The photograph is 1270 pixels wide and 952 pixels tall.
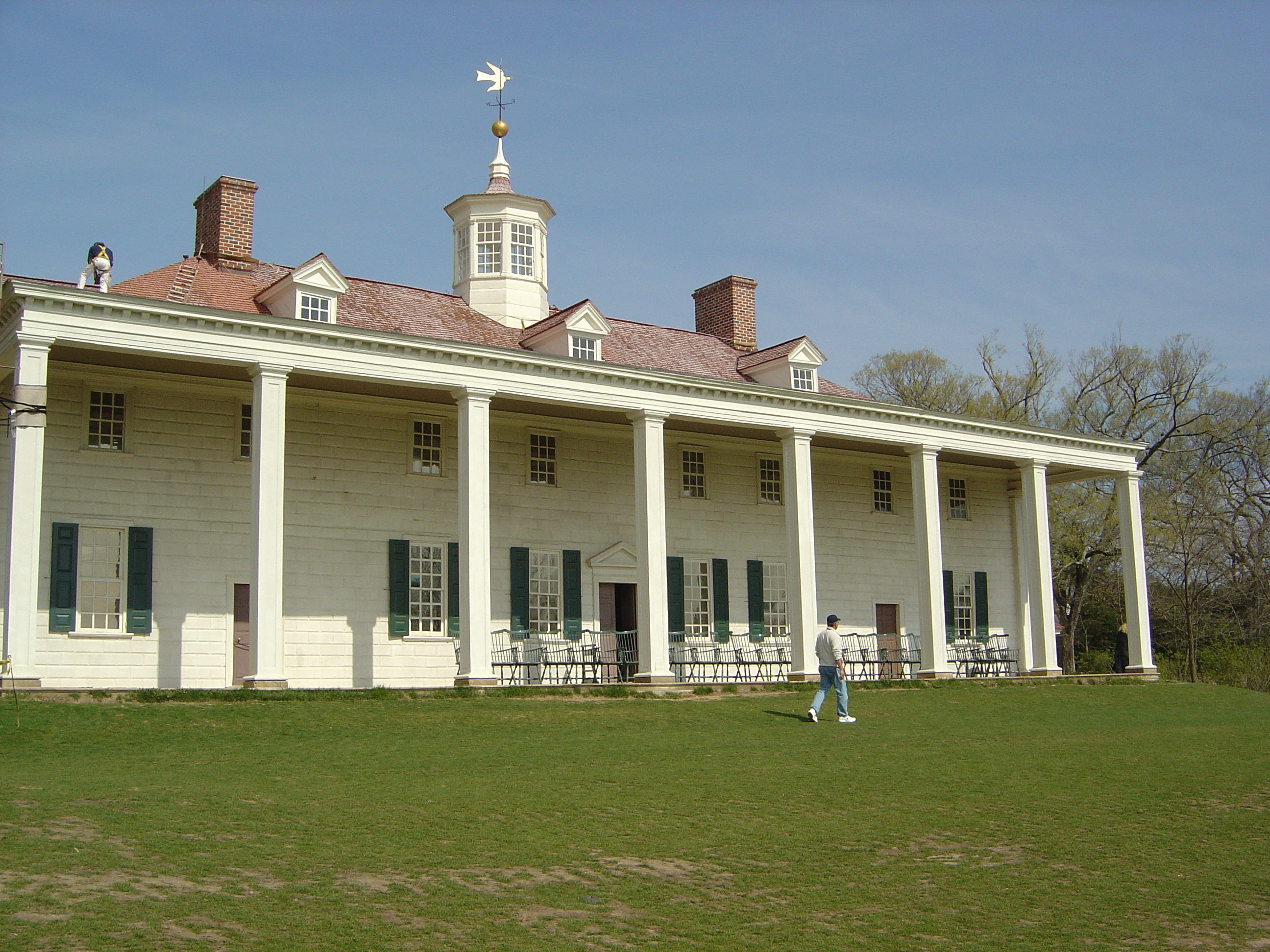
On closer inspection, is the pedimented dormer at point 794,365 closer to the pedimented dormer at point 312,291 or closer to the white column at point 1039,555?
the white column at point 1039,555

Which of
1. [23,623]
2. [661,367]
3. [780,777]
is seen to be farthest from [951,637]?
[23,623]

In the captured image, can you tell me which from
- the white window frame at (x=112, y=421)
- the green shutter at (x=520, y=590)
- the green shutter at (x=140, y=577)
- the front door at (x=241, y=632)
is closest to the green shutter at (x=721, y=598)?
the green shutter at (x=520, y=590)

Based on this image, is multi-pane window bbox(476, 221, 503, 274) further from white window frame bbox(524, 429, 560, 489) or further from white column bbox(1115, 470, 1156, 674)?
white column bbox(1115, 470, 1156, 674)

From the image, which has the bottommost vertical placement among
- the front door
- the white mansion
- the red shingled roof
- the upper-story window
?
the front door

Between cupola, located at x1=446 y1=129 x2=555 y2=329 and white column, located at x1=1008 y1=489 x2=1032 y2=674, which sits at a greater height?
cupola, located at x1=446 y1=129 x2=555 y2=329

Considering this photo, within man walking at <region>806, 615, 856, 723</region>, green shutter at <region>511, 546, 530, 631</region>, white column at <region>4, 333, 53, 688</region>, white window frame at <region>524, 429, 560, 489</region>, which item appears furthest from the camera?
white window frame at <region>524, 429, 560, 489</region>

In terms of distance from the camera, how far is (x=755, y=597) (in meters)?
28.7

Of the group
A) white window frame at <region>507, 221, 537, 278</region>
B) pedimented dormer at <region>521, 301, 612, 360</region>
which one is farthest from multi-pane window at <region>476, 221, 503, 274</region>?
pedimented dormer at <region>521, 301, 612, 360</region>

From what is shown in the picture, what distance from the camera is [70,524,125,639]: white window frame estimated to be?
68.7 ft

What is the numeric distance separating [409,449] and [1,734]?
446 inches

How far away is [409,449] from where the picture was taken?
2467cm

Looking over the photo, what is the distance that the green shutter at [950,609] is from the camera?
31828mm

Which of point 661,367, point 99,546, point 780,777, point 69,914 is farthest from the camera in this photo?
point 661,367

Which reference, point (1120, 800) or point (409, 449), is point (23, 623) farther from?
point (1120, 800)
